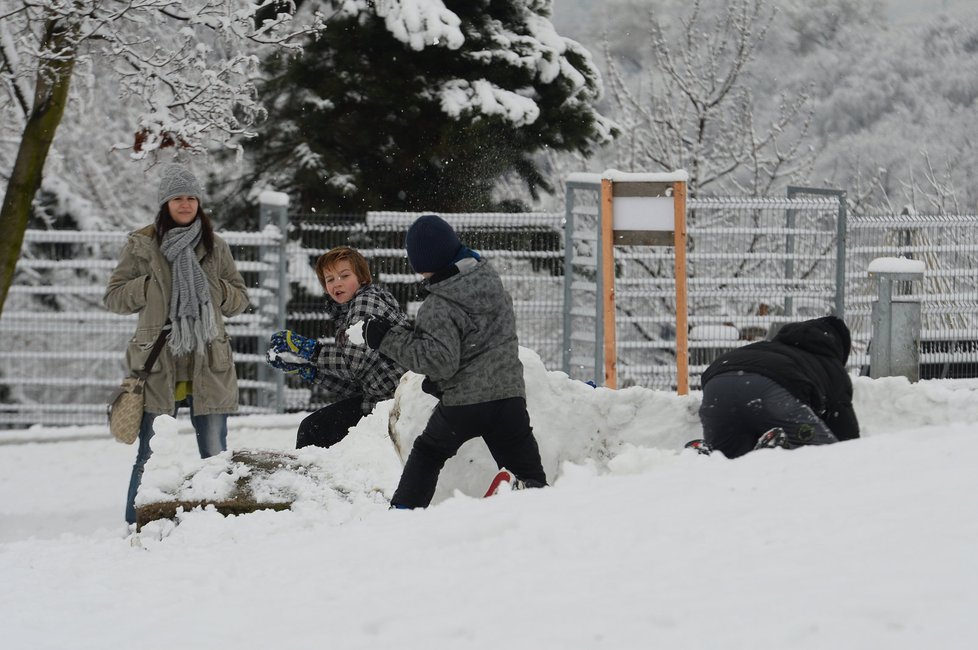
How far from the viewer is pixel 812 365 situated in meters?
4.69

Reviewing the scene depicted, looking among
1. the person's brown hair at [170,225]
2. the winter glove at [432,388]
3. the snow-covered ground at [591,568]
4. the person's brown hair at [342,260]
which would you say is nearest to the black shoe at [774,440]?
the snow-covered ground at [591,568]

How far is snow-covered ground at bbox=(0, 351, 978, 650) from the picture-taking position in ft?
8.45

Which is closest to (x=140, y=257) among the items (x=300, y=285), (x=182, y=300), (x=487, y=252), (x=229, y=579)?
(x=182, y=300)

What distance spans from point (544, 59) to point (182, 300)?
8.50 metres

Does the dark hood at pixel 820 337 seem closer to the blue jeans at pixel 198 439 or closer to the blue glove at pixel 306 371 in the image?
the blue glove at pixel 306 371

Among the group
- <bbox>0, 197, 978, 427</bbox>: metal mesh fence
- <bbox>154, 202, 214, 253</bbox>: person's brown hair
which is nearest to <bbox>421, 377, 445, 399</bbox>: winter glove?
<bbox>154, 202, 214, 253</bbox>: person's brown hair

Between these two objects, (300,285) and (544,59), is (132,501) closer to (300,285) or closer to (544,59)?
(300,285)

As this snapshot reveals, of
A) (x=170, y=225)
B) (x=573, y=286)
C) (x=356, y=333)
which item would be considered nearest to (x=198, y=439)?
(x=170, y=225)

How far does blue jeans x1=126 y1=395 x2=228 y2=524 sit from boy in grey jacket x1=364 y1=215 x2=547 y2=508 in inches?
62.2

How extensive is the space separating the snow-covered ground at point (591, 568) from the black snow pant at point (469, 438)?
0.28 meters

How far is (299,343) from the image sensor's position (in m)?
5.57

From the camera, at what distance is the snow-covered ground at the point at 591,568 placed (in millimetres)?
2574

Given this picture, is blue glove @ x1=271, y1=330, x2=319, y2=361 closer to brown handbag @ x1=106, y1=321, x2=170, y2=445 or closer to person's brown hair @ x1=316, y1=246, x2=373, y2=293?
person's brown hair @ x1=316, y1=246, x2=373, y2=293

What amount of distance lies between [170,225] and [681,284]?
436 centimetres
